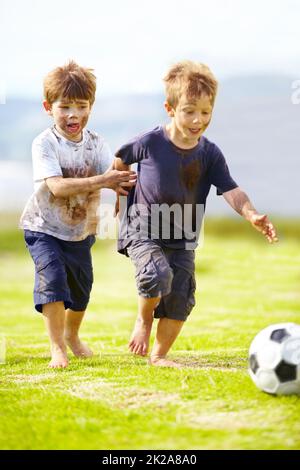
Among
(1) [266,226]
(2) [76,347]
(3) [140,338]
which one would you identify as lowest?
(2) [76,347]

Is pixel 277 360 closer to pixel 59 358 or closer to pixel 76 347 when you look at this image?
pixel 59 358

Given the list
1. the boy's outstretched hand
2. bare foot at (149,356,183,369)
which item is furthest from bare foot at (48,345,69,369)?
the boy's outstretched hand

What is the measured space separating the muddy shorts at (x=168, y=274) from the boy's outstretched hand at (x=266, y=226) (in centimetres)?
54

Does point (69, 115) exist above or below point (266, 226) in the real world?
above

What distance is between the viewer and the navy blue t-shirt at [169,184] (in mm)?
5492

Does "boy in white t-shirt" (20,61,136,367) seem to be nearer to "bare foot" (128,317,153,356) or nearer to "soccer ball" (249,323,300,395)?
"bare foot" (128,317,153,356)

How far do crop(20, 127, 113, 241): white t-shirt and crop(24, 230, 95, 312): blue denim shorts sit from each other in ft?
0.22

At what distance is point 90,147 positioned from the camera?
236 inches

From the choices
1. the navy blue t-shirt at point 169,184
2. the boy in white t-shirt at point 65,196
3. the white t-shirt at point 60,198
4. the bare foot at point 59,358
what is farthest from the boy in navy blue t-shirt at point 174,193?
the bare foot at point 59,358

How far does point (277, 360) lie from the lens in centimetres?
451

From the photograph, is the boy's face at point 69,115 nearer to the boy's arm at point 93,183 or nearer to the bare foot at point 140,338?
the boy's arm at point 93,183

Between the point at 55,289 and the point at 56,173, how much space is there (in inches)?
32.4

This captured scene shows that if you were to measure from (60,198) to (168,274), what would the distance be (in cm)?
111

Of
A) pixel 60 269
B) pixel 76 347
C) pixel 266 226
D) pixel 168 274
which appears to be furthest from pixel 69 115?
pixel 76 347
